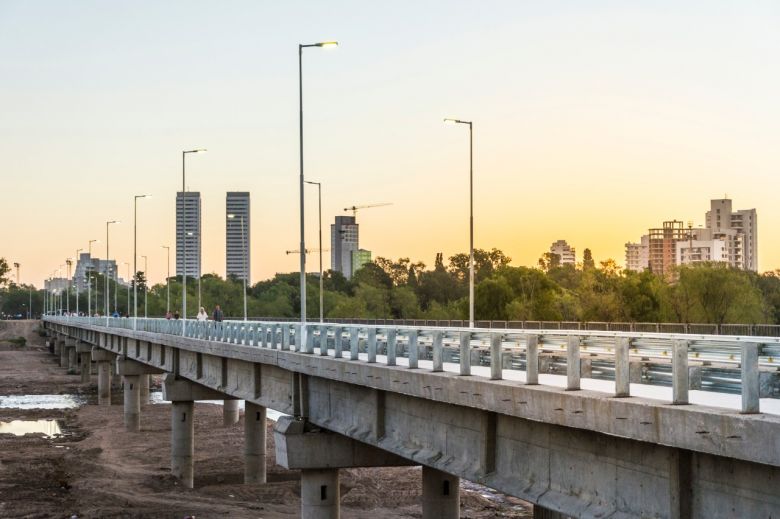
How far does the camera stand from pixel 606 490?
51.9 ft

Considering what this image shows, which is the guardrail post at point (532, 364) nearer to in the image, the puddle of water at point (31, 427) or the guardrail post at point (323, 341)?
the guardrail post at point (323, 341)

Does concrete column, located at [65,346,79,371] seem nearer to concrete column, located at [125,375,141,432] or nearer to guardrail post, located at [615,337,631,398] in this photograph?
concrete column, located at [125,375,141,432]

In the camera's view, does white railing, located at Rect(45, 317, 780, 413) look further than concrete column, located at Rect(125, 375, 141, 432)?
No

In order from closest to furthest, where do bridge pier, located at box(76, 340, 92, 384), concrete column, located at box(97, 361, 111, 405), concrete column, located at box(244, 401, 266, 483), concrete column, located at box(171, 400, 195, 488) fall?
concrete column, located at box(244, 401, 266, 483)
concrete column, located at box(171, 400, 195, 488)
concrete column, located at box(97, 361, 111, 405)
bridge pier, located at box(76, 340, 92, 384)

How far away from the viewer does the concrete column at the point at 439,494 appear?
30266mm

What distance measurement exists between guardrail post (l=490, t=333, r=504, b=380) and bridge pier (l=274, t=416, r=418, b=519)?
10.4 m

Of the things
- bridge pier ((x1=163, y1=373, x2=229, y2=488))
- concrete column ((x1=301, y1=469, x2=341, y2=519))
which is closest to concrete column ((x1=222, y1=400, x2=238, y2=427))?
bridge pier ((x1=163, y1=373, x2=229, y2=488))

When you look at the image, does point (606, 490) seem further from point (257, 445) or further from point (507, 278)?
point (507, 278)

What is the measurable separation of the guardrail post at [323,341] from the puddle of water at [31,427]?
44095mm

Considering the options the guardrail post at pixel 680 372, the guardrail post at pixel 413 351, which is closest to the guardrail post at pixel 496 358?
the guardrail post at pixel 413 351

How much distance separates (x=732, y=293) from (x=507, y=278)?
5034 cm

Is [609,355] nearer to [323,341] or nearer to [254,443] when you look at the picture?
[323,341]

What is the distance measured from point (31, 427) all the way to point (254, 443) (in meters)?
31.4

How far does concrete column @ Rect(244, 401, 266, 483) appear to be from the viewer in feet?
166
